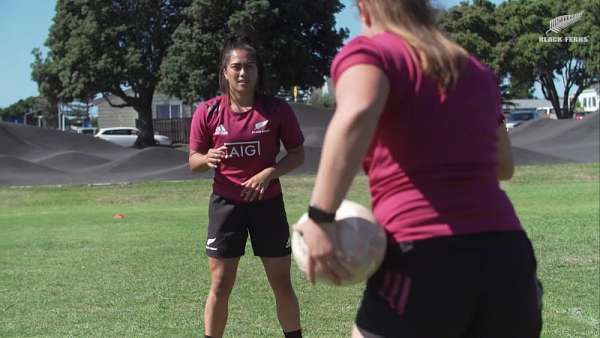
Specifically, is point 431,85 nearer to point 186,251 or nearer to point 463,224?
point 463,224

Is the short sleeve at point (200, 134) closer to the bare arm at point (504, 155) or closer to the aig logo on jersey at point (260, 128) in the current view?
the aig logo on jersey at point (260, 128)

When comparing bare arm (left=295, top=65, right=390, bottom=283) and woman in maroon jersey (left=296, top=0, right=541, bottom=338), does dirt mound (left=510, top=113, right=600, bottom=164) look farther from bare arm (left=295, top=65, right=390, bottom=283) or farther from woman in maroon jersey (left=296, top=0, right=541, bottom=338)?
bare arm (left=295, top=65, right=390, bottom=283)

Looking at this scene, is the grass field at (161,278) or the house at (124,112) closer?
the grass field at (161,278)

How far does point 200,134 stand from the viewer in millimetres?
4953

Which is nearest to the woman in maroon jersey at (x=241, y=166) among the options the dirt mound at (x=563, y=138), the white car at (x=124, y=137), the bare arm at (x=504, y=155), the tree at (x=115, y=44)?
the bare arm at (x=504, y=155)

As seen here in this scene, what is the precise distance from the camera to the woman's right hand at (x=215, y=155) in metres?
4.81

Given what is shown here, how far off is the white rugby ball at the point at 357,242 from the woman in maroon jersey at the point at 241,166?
232 centimetres

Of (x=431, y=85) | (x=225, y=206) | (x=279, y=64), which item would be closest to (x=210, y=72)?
(x=279, y=64)

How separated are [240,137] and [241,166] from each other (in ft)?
0.61

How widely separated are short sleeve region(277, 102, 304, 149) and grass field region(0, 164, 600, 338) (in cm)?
168

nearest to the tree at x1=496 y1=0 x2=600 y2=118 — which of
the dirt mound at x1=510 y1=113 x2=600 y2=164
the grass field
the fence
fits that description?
the dirt mound at x1=510 y1=113 x2=600 y2=164

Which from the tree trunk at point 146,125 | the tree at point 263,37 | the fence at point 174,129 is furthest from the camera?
the fence at point 174,129

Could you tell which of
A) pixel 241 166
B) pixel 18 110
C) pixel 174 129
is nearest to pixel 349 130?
pixel 241 166

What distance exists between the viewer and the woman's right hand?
15.8 feet
